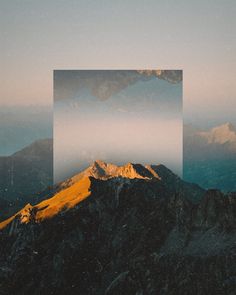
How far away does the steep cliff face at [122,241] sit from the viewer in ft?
114

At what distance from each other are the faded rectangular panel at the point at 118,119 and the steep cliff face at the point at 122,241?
3.30ft

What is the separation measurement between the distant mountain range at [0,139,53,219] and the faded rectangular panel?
0.56 meters

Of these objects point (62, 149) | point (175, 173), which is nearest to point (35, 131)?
point (62, 149)

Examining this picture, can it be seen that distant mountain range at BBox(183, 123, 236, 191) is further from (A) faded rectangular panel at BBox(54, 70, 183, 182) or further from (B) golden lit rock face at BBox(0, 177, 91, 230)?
(B) golden lit rock face at BBox(0, 177, 91, 230)

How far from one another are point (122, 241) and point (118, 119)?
772 cm

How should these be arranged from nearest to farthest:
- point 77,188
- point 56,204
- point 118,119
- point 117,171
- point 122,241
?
point 122,241 < point 56,204 < point 77,188 < point 118,119 < point 117,171

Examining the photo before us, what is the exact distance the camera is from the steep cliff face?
34.9m

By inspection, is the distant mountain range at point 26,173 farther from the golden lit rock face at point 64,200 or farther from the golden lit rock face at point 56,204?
the golden lit rock face at point 64,200

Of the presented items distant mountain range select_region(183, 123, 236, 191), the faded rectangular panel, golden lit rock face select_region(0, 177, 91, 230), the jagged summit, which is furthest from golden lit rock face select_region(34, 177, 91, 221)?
distant mountain range select_region(183, 123, 236, 191)

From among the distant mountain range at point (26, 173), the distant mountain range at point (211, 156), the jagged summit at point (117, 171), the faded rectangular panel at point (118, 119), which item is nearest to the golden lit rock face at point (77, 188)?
the jagged summit at point (117, 171)

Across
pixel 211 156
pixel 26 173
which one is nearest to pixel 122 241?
pixel 26 173

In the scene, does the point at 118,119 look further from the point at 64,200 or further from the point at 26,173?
the point at 26,173

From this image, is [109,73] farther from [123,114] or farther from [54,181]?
[54,181]

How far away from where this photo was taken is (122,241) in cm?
→ 3834
